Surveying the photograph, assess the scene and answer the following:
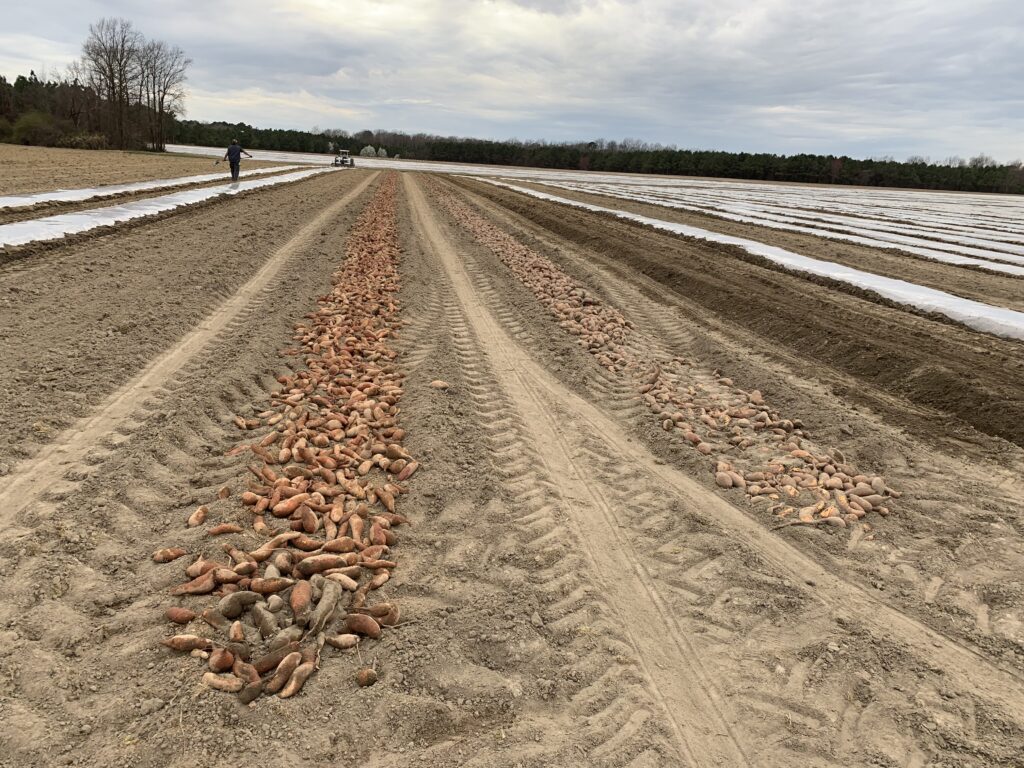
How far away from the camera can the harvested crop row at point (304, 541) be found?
2592 millimetres

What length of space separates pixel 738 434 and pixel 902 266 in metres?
11.4

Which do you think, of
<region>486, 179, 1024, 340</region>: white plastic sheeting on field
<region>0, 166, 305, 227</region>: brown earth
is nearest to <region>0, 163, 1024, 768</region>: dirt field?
<region>486, 179, 1024, 340</region>: white plastic sheeting on field

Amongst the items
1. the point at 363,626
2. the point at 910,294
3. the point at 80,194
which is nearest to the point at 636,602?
the point at 363,626

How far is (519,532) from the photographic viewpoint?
3.70 m

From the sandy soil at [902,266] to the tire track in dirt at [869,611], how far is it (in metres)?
9.14

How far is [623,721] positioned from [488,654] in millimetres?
679

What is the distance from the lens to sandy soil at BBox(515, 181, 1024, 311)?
1090 cm

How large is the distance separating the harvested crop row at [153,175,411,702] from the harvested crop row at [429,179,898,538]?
2.63 m

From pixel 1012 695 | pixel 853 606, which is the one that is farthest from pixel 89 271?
pixel 1012 695

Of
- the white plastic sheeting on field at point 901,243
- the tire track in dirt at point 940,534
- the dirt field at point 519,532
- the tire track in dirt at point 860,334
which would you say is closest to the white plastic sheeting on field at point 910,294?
the tire track in dirt at point 860,334

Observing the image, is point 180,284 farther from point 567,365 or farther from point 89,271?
point 567,365

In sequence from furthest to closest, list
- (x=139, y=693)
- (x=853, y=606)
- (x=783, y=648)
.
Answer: (x=853, y=606), (x=783, y=648), (x=139, y=693)

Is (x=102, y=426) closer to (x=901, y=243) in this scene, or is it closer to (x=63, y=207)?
(x=63, y=207)

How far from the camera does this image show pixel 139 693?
2.35m
